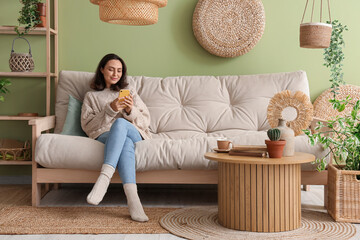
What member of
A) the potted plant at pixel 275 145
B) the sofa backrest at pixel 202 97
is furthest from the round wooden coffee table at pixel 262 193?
the sofa backrest at pixel 202 97

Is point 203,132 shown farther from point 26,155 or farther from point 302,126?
point 26,155

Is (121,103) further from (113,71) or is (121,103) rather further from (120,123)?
(113,71)

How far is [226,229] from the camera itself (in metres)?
2.24

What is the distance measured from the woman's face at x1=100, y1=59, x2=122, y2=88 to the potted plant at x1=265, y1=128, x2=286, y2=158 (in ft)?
4.37

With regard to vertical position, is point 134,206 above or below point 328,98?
below

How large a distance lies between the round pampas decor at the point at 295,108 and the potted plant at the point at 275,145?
417 millimetres

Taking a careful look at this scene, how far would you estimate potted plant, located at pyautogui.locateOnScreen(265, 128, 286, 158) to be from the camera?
2.18 metres

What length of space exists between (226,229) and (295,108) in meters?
0.87

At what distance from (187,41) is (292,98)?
1.34 metres

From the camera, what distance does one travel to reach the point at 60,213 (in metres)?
2.55

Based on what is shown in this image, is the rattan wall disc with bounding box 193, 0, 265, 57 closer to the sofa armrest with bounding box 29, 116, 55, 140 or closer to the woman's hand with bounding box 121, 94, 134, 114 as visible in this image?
the woman's hand with bounding box 121, 94, 134, 114

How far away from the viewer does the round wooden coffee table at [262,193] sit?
2.16m

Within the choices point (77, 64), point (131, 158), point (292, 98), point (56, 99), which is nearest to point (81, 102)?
point (56, 99)

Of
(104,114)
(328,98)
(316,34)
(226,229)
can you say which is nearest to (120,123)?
(104,114)
